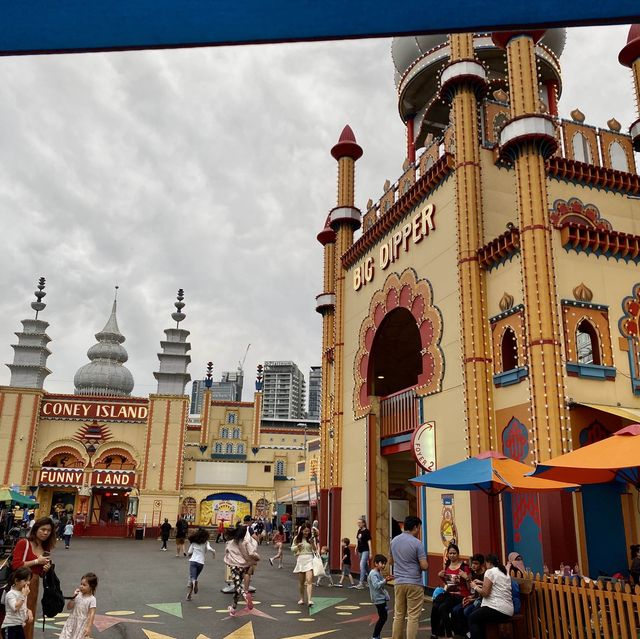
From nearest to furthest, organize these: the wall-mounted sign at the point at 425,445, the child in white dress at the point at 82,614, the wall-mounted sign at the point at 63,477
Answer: the child in white dress at the point at 82,614 → the wall-mounted sign at the point at 425,445 → the wall-mounted sign at the point at 63,477

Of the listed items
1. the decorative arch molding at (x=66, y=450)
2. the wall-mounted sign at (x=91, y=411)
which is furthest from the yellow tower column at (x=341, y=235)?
the decorative arch molding at (x=66, y=450)

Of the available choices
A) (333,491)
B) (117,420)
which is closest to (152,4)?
(333,491)

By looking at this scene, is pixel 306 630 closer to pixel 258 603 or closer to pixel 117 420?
pixel 258 603

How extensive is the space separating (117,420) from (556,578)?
45.3m

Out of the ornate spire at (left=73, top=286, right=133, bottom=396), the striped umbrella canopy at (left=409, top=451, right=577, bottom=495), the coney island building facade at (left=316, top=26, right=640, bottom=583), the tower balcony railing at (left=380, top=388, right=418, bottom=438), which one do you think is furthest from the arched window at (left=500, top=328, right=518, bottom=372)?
the ornate spire at (left=73, top=286, right=133, bottom=396)

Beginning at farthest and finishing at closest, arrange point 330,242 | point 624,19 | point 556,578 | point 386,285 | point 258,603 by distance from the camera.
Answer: point 330,242
point 386,285
point 258,603
point 556,578
point 624,19

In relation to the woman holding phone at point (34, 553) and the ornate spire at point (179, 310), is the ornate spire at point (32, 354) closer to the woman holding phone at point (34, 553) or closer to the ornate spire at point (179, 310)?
the ornate spire at point (179, 310)

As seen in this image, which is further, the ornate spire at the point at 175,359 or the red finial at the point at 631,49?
the ornate spire at the point at 175,359

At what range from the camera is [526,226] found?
1317cm

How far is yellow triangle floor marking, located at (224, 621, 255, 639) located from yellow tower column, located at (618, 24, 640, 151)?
52.4 feet

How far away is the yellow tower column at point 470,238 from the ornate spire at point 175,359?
130 ft

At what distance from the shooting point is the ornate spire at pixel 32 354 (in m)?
50.4

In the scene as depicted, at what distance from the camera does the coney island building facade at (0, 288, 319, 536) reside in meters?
46.7

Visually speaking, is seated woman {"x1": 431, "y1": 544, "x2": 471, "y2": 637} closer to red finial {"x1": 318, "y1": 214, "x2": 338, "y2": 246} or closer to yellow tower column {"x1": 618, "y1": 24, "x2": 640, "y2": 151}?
yellow tower column {"x1": 618, "y1": 24, "x2": 640, "y2": 151}
